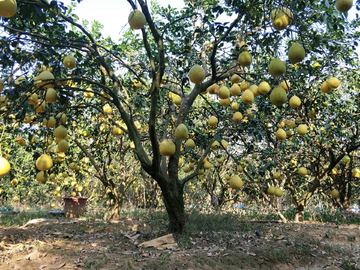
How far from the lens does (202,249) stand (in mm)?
4398

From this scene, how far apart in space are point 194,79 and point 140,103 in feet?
5.04

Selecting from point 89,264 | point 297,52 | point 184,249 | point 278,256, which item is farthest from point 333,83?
point 89,264

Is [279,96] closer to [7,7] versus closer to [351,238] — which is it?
[7,7]

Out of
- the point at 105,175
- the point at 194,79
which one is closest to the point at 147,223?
the point at 105,175

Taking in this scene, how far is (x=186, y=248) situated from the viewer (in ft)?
14.5

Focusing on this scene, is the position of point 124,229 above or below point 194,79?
below

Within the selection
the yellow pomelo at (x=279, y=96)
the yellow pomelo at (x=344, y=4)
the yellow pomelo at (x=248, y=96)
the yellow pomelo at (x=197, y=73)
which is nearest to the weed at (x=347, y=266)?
the yellow pomelo at (x=248, y=96)

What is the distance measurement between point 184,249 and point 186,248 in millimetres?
71

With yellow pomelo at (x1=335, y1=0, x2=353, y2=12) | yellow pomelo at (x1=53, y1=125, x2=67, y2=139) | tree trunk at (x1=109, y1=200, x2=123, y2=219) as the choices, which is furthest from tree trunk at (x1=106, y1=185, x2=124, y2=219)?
yellow pomelo at (x1=335, y1=0, x2=353, y2=12)

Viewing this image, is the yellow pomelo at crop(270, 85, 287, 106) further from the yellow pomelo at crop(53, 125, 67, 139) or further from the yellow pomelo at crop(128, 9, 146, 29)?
the yellow pomelo at crop(53, 125, 67, 139)

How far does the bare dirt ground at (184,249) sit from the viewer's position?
3658 millimetres

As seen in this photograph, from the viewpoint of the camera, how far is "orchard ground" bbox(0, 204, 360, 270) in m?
3.68

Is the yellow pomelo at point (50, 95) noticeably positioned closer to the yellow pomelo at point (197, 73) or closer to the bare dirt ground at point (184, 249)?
the yellow pomelo at point (197, 73)

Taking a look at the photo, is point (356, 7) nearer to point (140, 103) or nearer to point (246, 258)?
point (140, 103)
